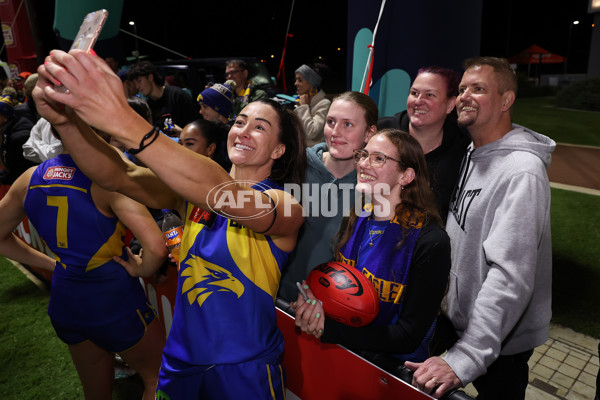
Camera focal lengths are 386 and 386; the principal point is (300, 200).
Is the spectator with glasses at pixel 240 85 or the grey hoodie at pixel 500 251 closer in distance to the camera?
the grey hoodie at pixel 500 251

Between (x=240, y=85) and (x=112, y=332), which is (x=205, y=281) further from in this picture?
(x=240, y=85)

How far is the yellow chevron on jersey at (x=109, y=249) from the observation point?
247 centimetres

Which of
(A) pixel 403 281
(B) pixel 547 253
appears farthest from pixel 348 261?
(B) pixel 547 253

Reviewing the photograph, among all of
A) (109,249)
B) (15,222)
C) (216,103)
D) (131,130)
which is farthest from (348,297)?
(216,103)

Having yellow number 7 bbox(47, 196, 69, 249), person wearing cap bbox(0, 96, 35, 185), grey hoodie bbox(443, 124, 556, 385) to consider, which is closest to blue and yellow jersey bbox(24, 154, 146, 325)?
yellow number 7 bbox(47, 196, 69, 249)

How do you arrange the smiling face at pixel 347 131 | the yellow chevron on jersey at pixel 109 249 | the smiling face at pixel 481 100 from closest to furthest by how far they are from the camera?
the smiling face at pixel 481 100 → the yellow chevron on jersey at pixel 109 249 → the smiling face at pixel 347 131

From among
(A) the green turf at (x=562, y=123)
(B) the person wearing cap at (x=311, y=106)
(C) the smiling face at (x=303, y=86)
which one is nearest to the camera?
(B) the person wearing cap at (x=311, y=106)

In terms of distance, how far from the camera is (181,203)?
2.10 meters

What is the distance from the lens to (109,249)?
2.50 m

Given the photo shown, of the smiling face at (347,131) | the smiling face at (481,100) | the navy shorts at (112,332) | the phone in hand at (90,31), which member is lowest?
the navy shorts at (112,332)

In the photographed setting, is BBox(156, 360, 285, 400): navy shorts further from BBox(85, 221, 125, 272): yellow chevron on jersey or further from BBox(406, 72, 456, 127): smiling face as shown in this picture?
BBox(406, 72, 456, 127): smiling face

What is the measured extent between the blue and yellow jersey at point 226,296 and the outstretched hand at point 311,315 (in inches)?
5.5

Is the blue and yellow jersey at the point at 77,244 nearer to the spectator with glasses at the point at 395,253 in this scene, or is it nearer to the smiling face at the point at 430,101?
the spectator with glasses at the point at 395,253

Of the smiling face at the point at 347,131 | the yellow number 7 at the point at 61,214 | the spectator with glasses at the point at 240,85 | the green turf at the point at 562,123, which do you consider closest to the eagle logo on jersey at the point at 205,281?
the yellow number 7 at the point at 61,214
